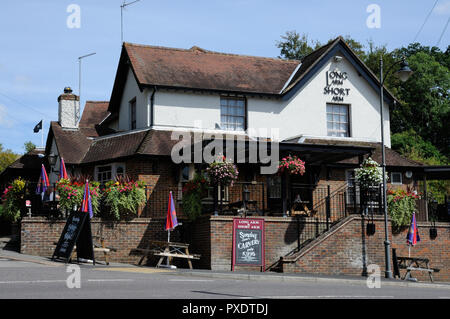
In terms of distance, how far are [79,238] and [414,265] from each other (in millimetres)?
12253

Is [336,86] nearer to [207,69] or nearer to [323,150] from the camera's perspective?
[207,69]

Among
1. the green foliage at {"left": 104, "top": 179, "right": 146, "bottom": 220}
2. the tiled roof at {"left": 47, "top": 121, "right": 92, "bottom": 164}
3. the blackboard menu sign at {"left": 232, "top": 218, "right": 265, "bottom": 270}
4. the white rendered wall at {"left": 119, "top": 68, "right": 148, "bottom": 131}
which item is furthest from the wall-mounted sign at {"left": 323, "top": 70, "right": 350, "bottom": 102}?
the tiled roof at {"left": 47, "top": 121, "right": 92, "bottom": 164}

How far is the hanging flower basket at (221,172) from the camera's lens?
21.1m

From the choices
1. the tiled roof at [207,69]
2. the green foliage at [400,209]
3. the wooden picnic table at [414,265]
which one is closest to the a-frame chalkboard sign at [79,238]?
the tiled roof at [207,69]

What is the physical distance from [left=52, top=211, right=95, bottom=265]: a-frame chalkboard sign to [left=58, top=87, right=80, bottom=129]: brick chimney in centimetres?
1027

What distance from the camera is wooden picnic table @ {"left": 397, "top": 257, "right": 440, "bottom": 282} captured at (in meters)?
21.9

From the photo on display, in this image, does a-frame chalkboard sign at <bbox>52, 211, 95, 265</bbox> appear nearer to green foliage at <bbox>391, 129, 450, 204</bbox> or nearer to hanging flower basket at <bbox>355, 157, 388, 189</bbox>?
hanging flower basket at <bbox>355, 157, 388, 189</bbox>

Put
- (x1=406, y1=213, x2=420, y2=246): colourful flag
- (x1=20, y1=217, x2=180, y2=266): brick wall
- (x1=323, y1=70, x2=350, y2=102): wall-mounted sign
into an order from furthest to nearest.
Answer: (x1=323, y1=70, x2=350, y2=102): wall-mounted sign → (x1=406, y1=213, x2=420, y2=246): colourful flag → (x1=20, y1=217, x2=180, y2=266): brick wall

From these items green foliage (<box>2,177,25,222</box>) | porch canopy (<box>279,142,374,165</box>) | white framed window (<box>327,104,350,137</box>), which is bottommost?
green foliage (<box>2,177,25,222</box>)

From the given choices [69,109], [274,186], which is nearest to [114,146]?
[69,109]

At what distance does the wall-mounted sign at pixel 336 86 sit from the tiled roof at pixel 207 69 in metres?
1.94

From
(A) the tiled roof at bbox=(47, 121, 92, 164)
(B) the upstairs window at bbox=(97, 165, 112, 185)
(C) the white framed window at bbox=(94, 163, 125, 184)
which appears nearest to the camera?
(C) the white framed window at bbox=(94, 163, 125, 184)

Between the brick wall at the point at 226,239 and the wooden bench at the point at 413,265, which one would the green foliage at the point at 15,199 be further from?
the wooden bench at the point at 413,265
